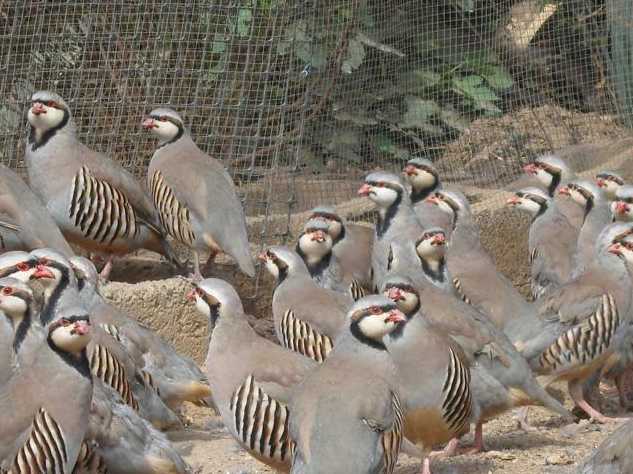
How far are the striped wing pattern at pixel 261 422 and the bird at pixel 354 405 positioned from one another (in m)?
0.50

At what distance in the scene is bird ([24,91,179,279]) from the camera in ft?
33.1

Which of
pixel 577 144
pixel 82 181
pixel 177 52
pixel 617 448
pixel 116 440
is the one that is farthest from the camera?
pixel 577 144

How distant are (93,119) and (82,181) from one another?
41.4 inches

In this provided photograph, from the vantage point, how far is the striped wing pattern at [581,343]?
864cm

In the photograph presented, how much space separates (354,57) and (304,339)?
155 inches

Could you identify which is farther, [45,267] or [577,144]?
[577,144]

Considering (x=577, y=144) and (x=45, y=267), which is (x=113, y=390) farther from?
(x=577, y=144)

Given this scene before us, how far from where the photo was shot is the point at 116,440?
665cm

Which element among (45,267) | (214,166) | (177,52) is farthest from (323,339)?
(177,52)

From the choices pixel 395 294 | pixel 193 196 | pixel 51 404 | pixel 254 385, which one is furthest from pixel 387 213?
pixel 51 404

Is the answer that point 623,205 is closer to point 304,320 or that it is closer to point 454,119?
point 304,320

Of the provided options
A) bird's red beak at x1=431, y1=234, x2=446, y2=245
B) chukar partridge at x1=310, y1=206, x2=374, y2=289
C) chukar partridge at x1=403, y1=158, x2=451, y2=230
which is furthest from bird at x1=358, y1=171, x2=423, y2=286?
bird's red beak at x1=431, y1=234, x2=446, y2=245

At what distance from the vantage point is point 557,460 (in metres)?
7.49

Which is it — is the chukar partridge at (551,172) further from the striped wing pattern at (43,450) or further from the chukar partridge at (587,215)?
the striped wing pattern at (43,450)
